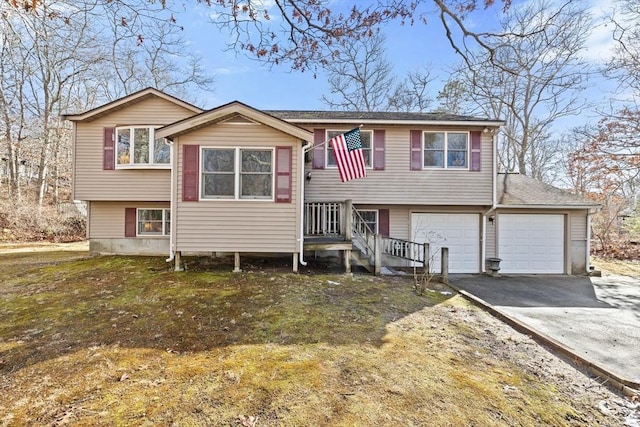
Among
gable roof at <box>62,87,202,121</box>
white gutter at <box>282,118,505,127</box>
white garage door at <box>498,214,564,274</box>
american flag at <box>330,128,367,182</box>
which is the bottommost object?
white garage door at <box>498,214,564,274</box>

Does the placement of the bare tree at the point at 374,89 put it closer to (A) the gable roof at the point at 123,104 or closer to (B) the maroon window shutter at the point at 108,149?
(A) the gable roof at the point at 123,104

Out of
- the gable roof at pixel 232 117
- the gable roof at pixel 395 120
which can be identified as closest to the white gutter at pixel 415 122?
the gable roof at pixel 395 120

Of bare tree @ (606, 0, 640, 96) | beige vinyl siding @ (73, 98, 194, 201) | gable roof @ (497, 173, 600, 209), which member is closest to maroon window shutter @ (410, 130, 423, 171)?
gable roof @ (497, 173, 600, 209)

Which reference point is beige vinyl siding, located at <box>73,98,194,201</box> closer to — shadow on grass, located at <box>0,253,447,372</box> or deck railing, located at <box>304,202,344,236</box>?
shadow on grass, located at <box>0,253,447,372</box>

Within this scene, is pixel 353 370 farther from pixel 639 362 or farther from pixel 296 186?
pixel 296 186

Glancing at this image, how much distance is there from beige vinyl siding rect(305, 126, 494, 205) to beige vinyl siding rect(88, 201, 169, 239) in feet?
19.2

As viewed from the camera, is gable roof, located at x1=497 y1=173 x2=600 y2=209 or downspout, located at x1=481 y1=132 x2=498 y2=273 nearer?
downspout, located at x1=481 y1=132 x2=498 y2=273

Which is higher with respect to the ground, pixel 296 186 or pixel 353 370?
pixel 296 186

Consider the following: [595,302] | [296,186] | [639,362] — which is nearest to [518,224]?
[595,302]

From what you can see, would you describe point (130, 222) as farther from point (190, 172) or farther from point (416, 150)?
point (416, 150)

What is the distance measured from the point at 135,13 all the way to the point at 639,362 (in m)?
9.45

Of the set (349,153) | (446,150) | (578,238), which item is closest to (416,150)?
(446,150)

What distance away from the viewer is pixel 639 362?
13.5 ft

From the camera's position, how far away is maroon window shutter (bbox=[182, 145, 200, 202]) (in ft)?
23.7
